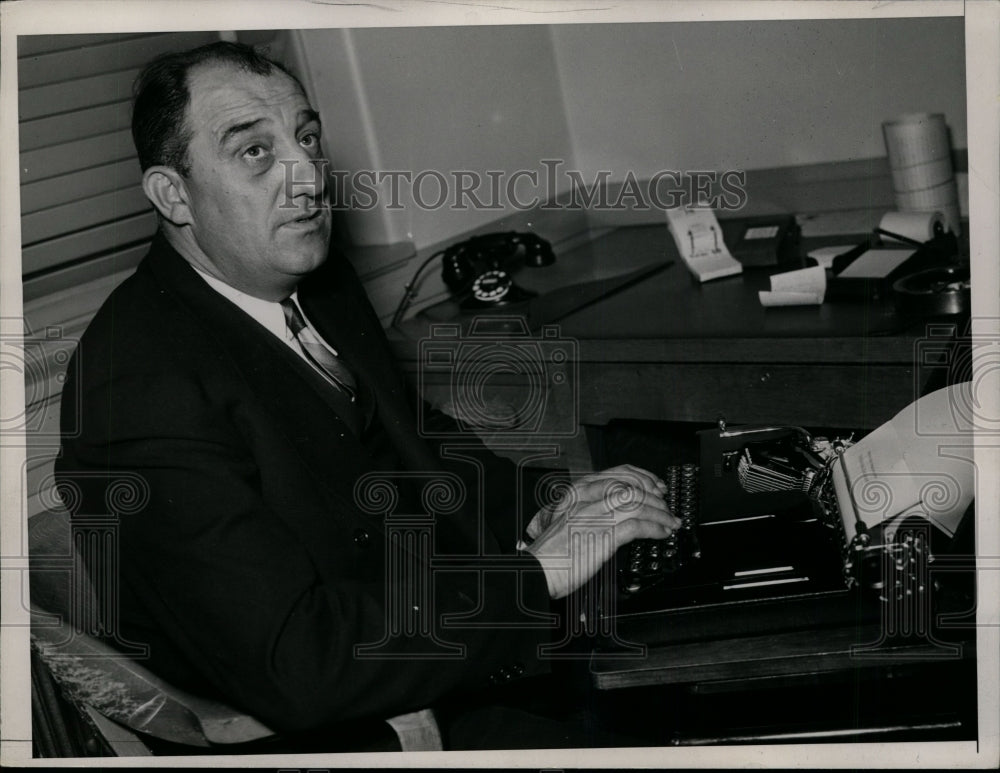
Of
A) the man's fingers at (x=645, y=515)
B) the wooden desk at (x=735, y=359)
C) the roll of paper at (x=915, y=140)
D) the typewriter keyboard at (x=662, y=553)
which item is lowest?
the typewriter keyboard at (x=662, y=553)

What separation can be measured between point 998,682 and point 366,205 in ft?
5.36

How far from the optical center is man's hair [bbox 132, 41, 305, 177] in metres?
1.34

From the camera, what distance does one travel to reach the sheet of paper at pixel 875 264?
6.29 feet

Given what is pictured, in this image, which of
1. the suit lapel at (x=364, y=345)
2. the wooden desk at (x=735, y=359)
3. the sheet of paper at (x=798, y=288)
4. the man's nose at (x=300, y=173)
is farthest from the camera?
the sheet of paper at (x=798, y=288)

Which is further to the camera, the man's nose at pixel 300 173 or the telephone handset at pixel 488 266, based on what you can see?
the telephone handset at pixel 488 266

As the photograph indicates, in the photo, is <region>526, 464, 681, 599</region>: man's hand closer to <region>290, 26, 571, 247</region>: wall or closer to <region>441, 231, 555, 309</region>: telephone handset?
<region>441, 231, 555, 309</region>: telephone handset

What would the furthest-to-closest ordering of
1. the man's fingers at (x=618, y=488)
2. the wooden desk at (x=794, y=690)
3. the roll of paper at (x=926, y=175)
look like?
the roll of paper at (x=926, y=175)
the man's fingers at (x=618, y=488)
the wooden desk at (x=794, y=690)

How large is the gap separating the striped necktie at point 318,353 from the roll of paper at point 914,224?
124 centimetres

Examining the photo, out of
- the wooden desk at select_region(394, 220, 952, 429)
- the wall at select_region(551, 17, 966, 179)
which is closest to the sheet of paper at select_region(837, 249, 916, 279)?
the wooden desk at select_region(394, 220, 952, 429)

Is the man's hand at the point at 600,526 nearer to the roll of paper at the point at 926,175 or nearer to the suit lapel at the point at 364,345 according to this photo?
the suit lapel at the point at 364,345

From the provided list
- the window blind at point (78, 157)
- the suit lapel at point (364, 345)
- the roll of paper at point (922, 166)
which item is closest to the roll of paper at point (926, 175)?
the roll of paper at point (922, 166)

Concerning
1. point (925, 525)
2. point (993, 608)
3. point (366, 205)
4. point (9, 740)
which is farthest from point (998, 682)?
point (366, 205)

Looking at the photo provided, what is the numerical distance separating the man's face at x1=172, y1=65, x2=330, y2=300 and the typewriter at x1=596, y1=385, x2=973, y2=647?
67cm

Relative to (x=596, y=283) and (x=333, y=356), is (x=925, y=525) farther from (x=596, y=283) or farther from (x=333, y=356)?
(x=596, y=283)
